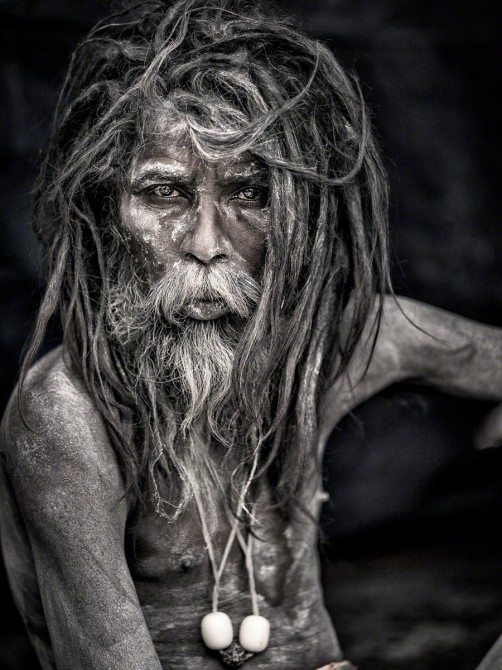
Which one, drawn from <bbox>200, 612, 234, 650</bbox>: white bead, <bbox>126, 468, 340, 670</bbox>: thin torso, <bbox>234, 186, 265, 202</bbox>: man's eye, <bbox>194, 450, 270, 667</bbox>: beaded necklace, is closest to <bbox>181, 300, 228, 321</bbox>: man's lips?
<bbox>234, 186, 265, 202</bbox>: man's eye

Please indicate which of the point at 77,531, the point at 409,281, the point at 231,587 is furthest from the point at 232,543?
the point at 409,281

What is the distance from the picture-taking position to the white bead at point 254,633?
1922mm

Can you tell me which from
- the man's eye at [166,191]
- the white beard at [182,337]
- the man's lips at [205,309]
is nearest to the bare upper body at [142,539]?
the white beard at [182,337]

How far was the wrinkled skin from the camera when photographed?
171 cm

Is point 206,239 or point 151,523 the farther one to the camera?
point 151,523

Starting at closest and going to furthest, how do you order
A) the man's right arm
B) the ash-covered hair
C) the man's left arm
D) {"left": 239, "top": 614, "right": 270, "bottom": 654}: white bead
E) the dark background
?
the man's right arm → the ash-covered hair → {"left": 239, "top": 614, "right": 270, "bottom": 654}: white bead → the man's left arm → the dark background

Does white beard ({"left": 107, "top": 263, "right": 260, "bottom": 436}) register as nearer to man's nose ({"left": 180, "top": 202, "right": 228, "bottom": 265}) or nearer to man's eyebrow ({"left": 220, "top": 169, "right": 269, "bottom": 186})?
man's nose ({"left": 180, "top": 202, "right": 228, "bottom": 265})

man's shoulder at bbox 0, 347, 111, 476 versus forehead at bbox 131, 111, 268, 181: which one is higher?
forehead at bbox 131, 111, 268, 181

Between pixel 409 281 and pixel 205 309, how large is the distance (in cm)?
126

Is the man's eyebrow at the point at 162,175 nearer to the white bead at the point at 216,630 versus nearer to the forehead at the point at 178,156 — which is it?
the forehead at the point at 178,156

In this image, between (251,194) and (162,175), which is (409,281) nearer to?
(251,194)

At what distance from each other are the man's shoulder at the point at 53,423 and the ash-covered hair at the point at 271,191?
30 mm

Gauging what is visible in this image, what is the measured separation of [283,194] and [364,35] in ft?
3.51

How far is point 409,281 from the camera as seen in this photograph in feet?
9.71
